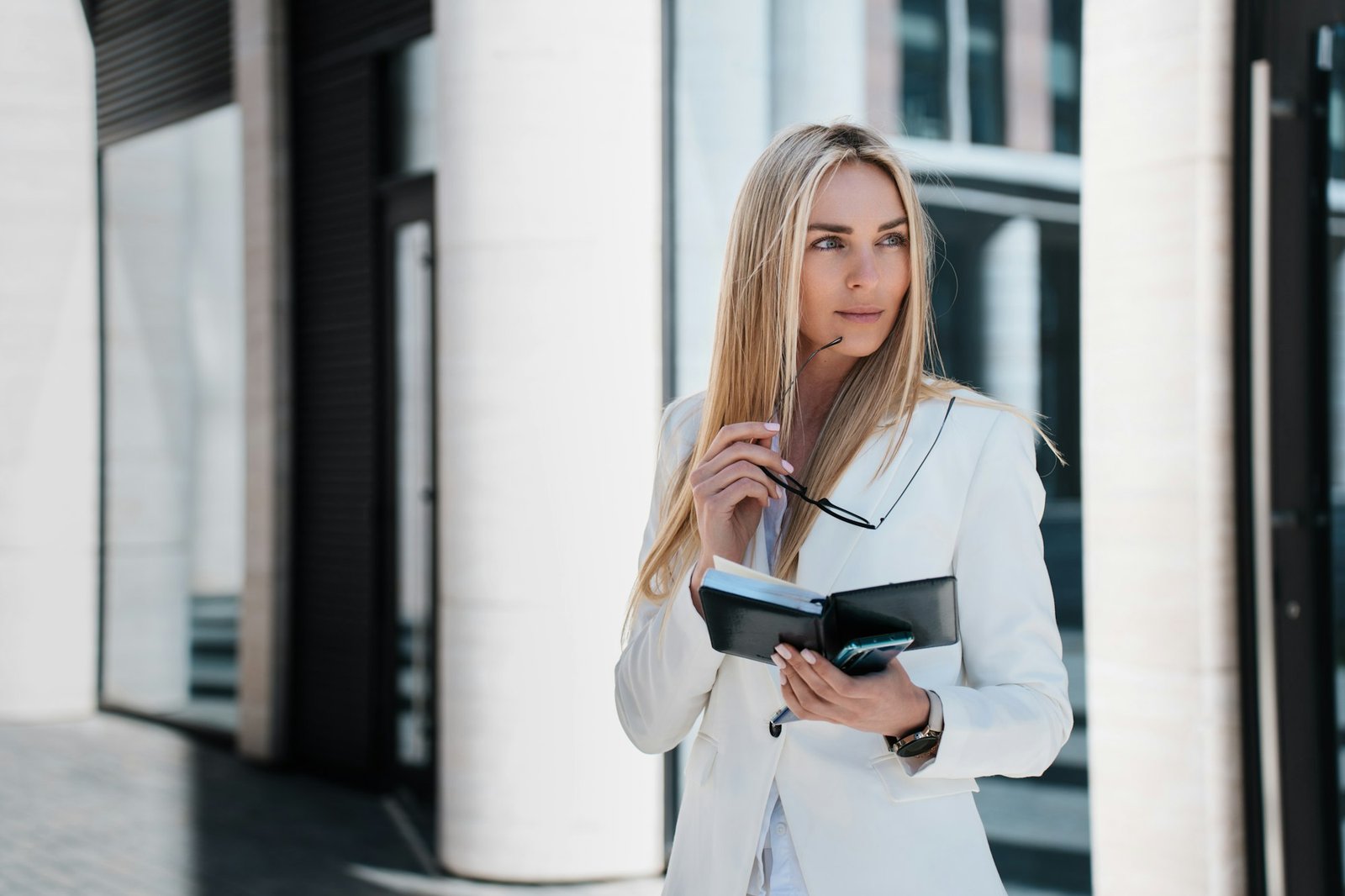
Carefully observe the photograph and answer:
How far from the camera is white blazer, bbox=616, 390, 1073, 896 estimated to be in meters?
1.71

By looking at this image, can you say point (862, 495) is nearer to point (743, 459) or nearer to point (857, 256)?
point (743, 459)

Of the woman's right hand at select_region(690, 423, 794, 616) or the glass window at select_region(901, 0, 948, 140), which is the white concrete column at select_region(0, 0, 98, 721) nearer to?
the woman's right hand at select_region(690, 423, 794, 616)

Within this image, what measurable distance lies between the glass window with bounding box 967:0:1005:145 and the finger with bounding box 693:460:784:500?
24.4 meters

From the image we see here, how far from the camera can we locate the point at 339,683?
7352mm

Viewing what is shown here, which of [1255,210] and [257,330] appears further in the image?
[257,330]

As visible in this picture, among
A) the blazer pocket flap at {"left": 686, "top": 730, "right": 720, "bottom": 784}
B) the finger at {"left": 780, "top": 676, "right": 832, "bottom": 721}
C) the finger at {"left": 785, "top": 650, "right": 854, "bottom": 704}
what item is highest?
the finger at {"left": 785, "top": 650, "right": 854, "bottom": 704}

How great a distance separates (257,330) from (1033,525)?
6625 mm

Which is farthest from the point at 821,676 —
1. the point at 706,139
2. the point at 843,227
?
the point at 706,139

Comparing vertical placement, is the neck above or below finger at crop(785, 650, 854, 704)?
above

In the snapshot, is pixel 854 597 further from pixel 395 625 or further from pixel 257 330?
pixel 257 330

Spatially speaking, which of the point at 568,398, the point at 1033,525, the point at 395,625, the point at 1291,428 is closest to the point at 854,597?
the point at 1033,525

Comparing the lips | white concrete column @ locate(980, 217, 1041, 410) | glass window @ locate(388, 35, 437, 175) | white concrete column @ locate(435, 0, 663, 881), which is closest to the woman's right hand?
the lips

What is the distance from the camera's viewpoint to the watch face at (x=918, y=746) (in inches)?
65.2

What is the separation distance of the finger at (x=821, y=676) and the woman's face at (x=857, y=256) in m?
0.50
